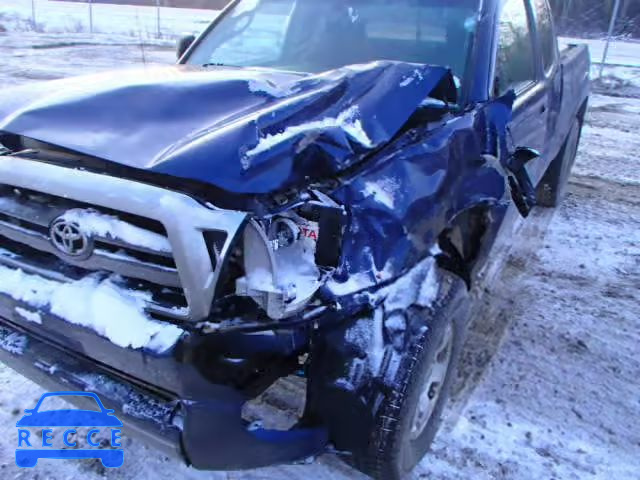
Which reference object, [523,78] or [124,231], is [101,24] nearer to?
[523,78]

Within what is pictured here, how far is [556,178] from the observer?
16.5 feet

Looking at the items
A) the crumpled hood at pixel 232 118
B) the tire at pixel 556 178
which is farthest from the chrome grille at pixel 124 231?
the tire at pixel 556 178

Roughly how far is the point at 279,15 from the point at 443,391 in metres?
2.39

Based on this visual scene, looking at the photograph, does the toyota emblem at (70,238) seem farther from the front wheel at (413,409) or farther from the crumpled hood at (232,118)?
the front wheel at (413,409)

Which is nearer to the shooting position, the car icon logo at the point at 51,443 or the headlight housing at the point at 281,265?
the headlight housing at the point at 281,265

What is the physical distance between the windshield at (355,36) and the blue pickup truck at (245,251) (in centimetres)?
55

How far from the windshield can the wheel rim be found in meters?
1.31

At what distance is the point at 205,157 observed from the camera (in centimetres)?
175

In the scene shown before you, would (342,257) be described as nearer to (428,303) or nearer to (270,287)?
(270,287)

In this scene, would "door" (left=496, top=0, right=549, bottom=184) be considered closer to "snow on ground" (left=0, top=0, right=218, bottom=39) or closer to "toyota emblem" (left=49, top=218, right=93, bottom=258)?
"toyota emblem" (left=49, top=218, right=93, bottom=258)

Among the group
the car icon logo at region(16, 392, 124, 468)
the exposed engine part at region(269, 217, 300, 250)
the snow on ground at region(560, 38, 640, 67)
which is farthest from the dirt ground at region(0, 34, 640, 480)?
the snow on ground at region(560, 38, 640, 67)

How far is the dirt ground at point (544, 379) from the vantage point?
2.31 meters

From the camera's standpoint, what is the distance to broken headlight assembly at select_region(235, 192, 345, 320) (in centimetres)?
165

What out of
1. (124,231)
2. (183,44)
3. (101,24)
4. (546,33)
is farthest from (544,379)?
(101,24)
